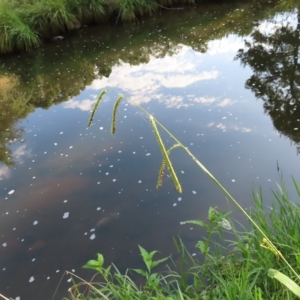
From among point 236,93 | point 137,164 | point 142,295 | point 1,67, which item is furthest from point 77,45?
point 142,295

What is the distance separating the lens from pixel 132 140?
5.42m

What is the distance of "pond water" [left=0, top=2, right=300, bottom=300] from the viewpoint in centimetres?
375

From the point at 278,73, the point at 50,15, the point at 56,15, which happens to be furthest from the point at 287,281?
the point at 50,15

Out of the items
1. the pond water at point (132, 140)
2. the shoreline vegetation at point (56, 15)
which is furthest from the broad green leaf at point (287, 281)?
the shoreline vegetation at point (56, 15)

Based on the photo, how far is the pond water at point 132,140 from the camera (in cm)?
375

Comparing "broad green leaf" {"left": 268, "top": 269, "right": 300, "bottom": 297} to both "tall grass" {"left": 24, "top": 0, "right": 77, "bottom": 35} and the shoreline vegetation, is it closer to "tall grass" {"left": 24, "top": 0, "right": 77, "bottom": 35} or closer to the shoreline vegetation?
the shoreline vegetation

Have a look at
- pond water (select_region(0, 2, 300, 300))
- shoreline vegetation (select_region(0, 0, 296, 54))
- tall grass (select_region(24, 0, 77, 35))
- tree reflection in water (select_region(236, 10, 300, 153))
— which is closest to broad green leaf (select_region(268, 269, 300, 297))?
pond water (select_region(0, 2, 300, 300))

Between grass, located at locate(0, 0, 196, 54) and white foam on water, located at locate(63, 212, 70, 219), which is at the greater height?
grass, located at locate(0, 0, 196, 54)

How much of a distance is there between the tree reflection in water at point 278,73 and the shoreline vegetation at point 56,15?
3639 millimetres

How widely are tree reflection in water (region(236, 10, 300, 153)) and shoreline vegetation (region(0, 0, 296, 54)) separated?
11.9 feet

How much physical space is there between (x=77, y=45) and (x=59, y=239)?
7750mm

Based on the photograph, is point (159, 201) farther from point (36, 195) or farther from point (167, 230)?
point (36, 195)

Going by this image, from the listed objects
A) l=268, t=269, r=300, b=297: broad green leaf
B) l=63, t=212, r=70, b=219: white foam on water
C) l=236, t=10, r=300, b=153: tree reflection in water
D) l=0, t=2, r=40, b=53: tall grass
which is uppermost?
l=0, t=2, r=40, b=53: tall grass

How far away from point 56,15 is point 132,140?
6579 millimetres
